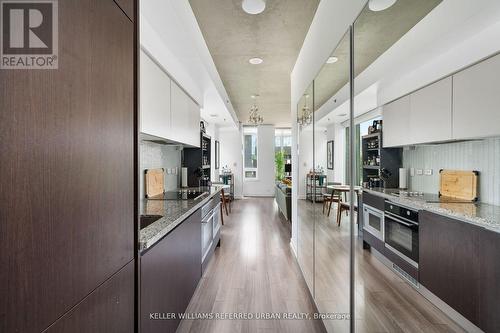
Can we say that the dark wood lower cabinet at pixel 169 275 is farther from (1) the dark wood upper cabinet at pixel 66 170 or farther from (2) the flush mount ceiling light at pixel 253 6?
(2) the flush mount ceiling light at pixel 253 6

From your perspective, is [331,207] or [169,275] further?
[331,207]

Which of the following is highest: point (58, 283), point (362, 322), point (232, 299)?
point (58, 283)

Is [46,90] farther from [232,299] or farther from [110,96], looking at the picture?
[232,299]

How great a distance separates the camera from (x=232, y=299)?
2.44m

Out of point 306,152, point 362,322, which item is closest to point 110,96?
point 362,322

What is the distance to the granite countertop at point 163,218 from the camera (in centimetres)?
129

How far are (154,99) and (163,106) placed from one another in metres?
0.22

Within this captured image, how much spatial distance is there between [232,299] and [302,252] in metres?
1.10

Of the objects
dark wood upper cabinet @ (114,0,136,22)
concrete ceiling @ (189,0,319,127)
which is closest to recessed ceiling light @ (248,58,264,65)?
concrete ceiling @ (189,0,319,127)

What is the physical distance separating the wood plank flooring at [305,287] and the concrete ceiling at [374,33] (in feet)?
3.49

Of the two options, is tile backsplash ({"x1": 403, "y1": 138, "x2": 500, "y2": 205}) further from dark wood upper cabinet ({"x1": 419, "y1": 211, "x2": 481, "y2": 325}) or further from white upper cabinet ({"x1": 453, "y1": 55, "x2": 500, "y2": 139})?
dark wood upper cabinet ({"x1": 419, "y1": 211, "x2": 481, "y2": 325})

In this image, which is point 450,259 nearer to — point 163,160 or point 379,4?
point 379,4

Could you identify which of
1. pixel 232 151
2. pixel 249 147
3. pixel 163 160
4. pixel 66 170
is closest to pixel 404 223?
pixel 66 170

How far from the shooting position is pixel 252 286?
2.70 metres
